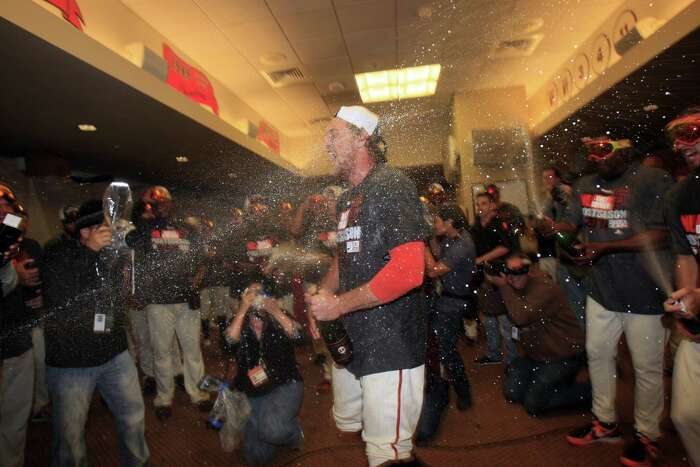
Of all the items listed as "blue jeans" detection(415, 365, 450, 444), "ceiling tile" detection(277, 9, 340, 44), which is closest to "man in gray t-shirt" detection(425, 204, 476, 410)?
"blue jeans" detection(415, 365, 450, 444)

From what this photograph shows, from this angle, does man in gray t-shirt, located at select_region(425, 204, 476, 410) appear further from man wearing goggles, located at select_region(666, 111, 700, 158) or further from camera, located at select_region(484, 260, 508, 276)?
man wearing goggles, located at select_region(666, 111, 700, 158)

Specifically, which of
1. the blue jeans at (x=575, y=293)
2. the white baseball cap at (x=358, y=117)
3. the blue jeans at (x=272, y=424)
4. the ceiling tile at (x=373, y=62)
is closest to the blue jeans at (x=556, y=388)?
the blue jeans at (x=575, y=293)

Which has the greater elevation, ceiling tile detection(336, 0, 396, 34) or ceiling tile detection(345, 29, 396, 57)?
ceiling tile detection(345, 29, 396, 57)

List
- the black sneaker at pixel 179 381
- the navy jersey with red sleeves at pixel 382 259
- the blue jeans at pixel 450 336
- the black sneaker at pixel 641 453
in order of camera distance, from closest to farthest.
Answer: the navy jersey with red sleeves at pixel 382 259, the black sneaker at pixel 641 453, the blue jeans at pixel 450 336, the black sneaker at pixel 179 381

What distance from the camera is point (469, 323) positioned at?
220 inches

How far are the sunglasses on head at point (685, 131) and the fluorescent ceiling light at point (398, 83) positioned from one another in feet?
19.4

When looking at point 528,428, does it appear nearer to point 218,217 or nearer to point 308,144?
point 218,217

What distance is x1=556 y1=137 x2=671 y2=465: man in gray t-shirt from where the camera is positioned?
2.62 m

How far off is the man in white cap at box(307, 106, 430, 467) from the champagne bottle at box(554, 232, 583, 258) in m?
1.56

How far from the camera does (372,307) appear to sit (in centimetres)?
184

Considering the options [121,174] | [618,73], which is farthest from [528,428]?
[121,174]

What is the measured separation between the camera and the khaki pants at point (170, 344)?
13.0 feet

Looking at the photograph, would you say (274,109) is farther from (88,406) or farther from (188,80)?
(88,406)

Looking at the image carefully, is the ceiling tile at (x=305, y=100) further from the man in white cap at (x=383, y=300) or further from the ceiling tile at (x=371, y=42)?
the man in white cap at (x=383, y=300)
